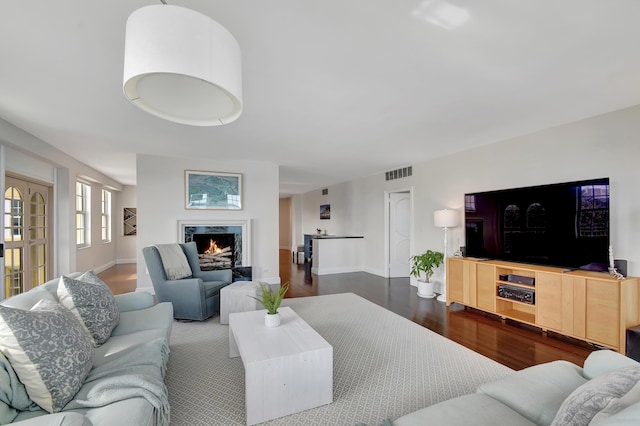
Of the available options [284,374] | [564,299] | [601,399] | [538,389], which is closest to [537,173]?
[564,299]

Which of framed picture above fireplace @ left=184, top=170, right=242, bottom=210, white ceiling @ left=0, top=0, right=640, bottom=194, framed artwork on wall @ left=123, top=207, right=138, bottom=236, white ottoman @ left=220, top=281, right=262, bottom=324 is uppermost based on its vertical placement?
white ceiling @ left=0, top=0, right=640, bottom=194

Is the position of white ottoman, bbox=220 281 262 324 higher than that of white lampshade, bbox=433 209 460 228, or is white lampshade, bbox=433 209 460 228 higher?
white lampshade, bbox=433 209 460 228

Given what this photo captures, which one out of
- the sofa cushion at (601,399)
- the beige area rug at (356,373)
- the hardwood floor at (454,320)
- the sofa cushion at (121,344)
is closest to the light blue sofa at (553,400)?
the sofa cushion at (601,399)

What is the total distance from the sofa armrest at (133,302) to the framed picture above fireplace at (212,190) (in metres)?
2.75

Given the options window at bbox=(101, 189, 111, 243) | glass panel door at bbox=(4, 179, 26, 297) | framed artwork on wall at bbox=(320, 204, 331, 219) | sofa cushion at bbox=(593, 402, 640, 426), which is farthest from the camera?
framed artwork on wall at bbox=(320, 204, 331, 219)

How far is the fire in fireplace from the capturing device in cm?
539

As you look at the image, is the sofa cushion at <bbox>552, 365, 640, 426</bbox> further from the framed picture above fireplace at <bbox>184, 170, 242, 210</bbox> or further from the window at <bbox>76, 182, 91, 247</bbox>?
the window at <bbox>76, 182, 91, 247</bbox>

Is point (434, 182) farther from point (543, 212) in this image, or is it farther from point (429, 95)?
point (429, 95)

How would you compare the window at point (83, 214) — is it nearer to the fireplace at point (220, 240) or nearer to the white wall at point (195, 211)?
the white wall at point (195, 211)

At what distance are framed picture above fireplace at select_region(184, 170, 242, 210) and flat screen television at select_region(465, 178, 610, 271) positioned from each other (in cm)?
399

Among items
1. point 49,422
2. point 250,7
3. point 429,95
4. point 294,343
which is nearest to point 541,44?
point 429,95

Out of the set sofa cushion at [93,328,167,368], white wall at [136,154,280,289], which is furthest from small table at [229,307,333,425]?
white wall at [136,154,280,289]

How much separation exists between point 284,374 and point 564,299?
3.03m

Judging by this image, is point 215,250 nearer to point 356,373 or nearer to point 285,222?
point 356,373
